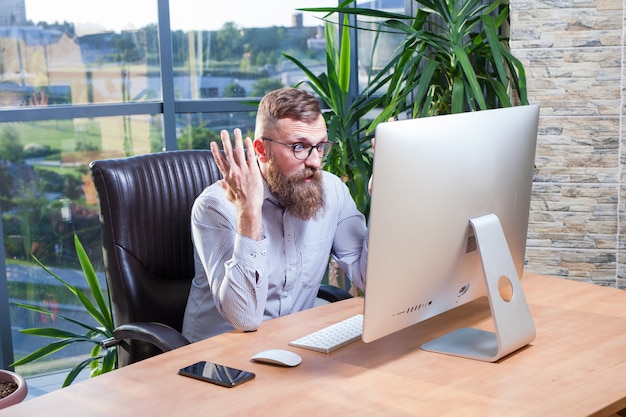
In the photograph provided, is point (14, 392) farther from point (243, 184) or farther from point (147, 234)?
point (243, 184)

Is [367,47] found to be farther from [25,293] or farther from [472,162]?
[472,162]

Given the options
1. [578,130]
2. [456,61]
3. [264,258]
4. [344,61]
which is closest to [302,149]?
[264,258]

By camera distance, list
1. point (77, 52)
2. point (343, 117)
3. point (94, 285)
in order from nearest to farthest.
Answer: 1. point (94, 285)
2. point (77, 52)
3. point (343, 117)

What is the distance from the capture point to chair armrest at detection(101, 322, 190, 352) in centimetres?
209

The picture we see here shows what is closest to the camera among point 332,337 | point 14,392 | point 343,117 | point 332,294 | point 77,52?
point 332,337

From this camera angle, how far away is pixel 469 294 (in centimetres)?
193

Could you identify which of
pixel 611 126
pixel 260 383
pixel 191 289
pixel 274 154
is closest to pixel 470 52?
pixel 611 126

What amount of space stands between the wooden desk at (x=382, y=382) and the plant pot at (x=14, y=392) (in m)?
1.07

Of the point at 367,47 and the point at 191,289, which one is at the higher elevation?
the point at 367,47

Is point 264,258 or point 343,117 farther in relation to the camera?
point 343,117

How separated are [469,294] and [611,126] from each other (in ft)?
5.58

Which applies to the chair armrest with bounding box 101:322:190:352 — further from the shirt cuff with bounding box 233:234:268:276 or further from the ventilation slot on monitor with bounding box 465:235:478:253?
the ventilation slot on monitor with bounding box 465:235:478:253

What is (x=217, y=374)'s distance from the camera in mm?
1711

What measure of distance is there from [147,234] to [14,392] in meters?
0.82
